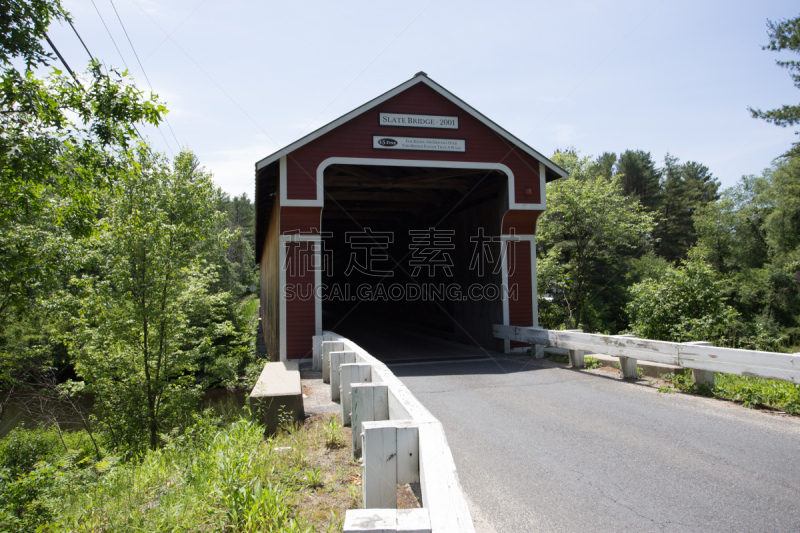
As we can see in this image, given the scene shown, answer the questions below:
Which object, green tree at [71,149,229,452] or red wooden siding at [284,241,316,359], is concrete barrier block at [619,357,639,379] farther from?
green tree at [71,149,229,452]

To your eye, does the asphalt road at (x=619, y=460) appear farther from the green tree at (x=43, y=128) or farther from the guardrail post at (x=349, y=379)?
the green tree at (x=43, y=128)

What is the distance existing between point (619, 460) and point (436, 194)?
426 inches

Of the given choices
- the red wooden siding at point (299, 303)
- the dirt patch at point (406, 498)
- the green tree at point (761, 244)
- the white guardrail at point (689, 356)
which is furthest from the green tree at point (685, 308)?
the green tree at point (761, 244)

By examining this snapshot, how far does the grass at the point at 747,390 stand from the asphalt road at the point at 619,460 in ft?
0.72

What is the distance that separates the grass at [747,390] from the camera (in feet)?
15.8

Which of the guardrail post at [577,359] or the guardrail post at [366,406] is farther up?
the guardrail post at [366,406]

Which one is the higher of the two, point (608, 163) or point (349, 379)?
point (608, 163)

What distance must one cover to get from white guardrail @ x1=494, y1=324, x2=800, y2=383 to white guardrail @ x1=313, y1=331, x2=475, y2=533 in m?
3.92

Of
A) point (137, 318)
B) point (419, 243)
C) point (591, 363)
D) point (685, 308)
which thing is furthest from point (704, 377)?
point (419, 243)

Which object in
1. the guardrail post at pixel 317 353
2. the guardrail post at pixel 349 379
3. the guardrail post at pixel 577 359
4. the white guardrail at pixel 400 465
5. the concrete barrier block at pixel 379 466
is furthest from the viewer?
the guardrail post at pixel 317 353

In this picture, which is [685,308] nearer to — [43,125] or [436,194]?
[436,194]

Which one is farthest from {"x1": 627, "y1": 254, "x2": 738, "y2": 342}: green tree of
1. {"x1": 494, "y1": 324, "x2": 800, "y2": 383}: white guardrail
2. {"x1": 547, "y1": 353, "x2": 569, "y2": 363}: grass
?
{"x1": 494, "y1": 324, "x2": 800, "y2": 383}: white guardrail

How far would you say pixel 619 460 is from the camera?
3582 millimetres

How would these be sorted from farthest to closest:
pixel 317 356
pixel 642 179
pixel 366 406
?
pixel 642 179 → pixel 317 356 → pixel 366 406
